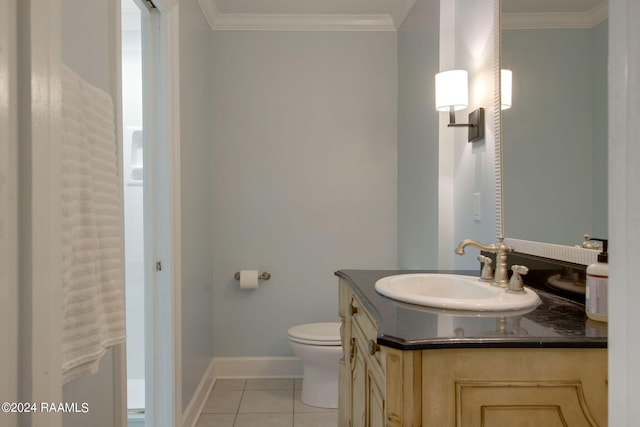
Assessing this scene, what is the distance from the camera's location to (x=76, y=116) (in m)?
0.87

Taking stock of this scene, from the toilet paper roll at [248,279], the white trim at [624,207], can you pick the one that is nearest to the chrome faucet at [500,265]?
the white trim at [624,207]

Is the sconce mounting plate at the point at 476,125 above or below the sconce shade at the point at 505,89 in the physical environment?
below

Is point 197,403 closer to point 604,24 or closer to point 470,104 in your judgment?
point 470,104

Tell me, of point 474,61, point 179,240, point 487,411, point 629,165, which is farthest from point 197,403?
point 629,165

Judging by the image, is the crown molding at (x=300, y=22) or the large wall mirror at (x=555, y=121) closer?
the large wall mirror at (x=555, y=121)

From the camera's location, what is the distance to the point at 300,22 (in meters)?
2.81

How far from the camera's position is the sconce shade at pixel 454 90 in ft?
5.81

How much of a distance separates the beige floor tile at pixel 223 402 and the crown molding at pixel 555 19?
233cm

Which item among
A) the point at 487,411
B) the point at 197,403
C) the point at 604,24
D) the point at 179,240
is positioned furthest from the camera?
the point at 197,403

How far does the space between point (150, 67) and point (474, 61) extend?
1433 millimetres

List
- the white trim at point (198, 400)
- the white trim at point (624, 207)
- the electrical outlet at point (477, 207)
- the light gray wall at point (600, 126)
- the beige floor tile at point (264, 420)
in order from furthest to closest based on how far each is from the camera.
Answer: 1. the beige floor tile at point (264, 420)
2. the white trim at point (198, 400)
3. the electrical outlet at point (477, 207)
4. the light gray wall at point (600, 126)
5. the white trim at point (624, 207)

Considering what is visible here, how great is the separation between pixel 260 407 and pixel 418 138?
6.00ft

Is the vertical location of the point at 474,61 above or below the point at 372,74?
below

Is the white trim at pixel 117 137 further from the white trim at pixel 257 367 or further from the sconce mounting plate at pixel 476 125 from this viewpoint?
the white trim at pixel 257 367
